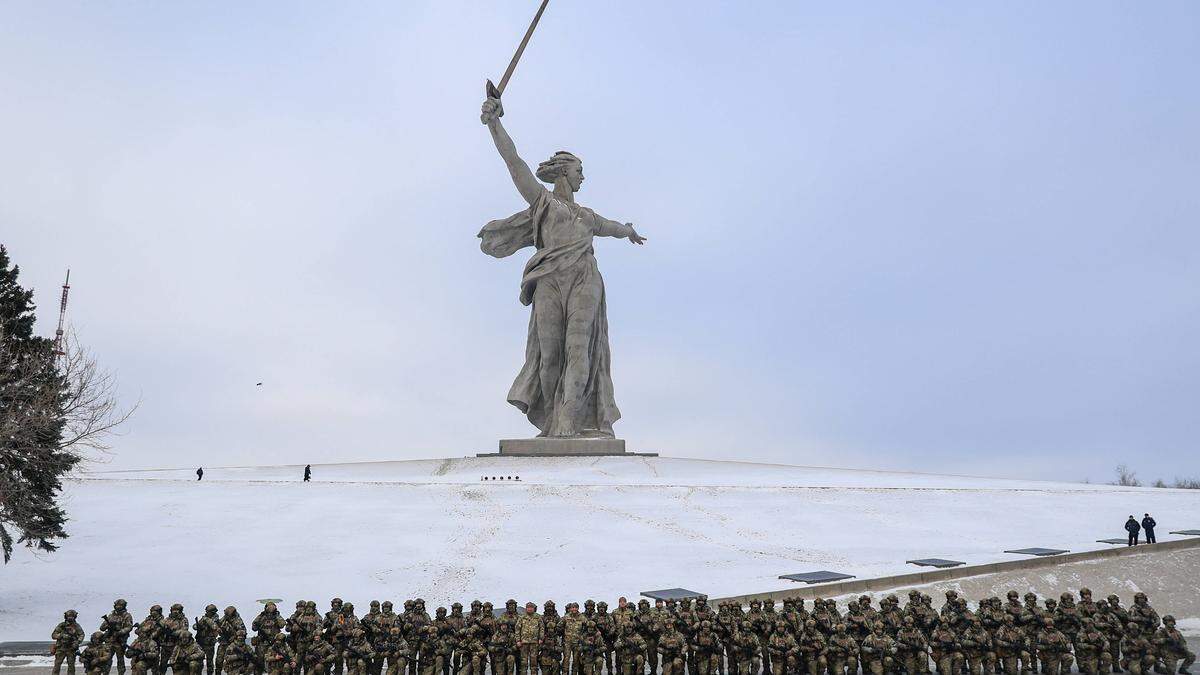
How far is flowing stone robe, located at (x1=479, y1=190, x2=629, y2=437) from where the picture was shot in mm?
25219

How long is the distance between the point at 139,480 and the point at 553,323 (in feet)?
34.4

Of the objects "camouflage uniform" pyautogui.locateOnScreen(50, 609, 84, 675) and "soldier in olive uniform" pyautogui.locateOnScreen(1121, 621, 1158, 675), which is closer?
"camouflage uniform" pyautogui.locateOnScreen(50, 609, 84, 675)

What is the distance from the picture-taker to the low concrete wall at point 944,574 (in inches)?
454

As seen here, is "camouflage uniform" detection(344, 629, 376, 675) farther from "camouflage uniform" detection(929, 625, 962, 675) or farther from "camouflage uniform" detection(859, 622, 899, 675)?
"camouflage uniform" detection(929, 625, 962, 675)

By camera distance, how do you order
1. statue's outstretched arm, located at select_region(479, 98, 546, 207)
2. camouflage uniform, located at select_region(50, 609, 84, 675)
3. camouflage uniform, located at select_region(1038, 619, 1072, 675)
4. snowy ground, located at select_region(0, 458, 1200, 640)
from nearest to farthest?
camouflage uniform, located at select_region(50, 609, 84, 675)
camouflage uniform, located at select_region(1038, 619, 1072, 675)
snowy ground, located at select_region(0, 458, 1200, 640)
statue's outstretched arm, located at select_region(479, 98, 546, 207)

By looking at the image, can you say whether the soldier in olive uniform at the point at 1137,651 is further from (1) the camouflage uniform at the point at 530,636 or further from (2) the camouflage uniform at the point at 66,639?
(2) the camouflage uniform at the point at 66,639

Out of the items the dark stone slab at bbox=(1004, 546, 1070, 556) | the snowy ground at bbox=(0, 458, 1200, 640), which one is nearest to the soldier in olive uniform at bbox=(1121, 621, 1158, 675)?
the snowy ground at bbox=(0, 458, 1200, 640)

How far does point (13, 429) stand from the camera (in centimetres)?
1116

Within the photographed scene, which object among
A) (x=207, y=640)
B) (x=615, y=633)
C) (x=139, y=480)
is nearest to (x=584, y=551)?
(x=615, y=633)

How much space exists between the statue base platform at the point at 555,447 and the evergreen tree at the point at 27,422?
12227 millimetres

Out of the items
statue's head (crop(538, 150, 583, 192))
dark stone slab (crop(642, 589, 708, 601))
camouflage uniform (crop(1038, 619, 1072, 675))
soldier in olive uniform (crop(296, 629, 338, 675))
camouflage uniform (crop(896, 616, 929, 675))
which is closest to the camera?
soldier in olive uniform (crop(296, 629, 338, 675))

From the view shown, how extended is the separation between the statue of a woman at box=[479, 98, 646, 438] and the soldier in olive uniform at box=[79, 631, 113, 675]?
16.4 metres

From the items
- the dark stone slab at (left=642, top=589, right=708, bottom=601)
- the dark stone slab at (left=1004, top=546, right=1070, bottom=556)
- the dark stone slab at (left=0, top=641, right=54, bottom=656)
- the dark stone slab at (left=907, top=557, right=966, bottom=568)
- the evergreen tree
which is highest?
the evergreen tree

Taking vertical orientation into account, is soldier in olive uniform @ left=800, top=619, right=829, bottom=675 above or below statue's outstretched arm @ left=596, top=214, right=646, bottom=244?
below
